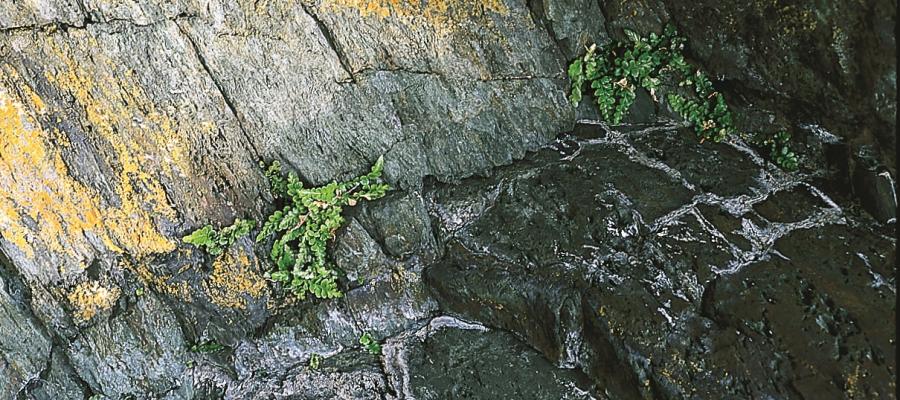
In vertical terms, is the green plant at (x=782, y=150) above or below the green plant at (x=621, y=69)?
below

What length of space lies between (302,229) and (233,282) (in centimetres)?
75

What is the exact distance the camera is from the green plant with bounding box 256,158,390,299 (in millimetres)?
5570

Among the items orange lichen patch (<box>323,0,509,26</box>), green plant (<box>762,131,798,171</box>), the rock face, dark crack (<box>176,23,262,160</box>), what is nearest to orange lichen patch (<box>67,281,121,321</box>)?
the rock face

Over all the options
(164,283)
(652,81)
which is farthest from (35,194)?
(652,81)

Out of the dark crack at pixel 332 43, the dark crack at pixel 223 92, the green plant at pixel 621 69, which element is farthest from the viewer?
the green plant at pixel 621 69

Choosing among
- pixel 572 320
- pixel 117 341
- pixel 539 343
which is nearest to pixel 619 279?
pixel 572 320

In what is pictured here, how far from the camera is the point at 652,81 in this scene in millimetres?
6086

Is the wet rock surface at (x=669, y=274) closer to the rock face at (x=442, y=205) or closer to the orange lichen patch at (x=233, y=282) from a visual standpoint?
the rock face at (x=442, y=205)

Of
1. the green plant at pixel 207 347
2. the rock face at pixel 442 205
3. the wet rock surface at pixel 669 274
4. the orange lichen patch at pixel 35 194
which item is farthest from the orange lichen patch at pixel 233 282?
the wet rock surface at pixel 669 274

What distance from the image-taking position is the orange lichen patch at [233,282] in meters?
5.68

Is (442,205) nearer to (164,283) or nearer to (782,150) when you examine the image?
(164,283)

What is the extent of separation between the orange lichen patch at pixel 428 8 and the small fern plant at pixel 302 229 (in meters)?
1.19

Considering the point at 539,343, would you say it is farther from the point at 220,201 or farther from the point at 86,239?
the point at 86,239

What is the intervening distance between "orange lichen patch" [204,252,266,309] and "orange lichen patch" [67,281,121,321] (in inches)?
28.3
